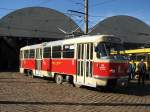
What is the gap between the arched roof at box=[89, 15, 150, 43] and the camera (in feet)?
181

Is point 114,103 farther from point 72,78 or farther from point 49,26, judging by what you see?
point 49,26

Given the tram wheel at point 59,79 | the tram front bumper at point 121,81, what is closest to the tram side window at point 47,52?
the tram wheel at point 59,79

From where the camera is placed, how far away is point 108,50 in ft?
60.2

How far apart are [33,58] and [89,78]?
39.4 feet

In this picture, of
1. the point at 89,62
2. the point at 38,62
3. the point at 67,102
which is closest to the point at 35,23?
the point at 38,62

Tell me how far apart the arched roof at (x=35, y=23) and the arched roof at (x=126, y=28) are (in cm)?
478

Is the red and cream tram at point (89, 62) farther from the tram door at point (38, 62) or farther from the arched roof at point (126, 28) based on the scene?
the arched roof at point (126, 28)

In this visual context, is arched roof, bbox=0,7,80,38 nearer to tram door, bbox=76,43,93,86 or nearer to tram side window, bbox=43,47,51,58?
tram side window, bbox=43,47,51,58

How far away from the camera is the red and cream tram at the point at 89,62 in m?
18.1

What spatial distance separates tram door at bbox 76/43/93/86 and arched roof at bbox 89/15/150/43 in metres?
34.0

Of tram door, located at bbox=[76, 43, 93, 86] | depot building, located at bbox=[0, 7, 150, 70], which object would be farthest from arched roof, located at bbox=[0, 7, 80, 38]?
tram door, located at bbox=[76, 43, 93, 86]

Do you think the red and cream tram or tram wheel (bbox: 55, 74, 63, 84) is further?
tram wheel (bbox: 55, 74, 63, 84)

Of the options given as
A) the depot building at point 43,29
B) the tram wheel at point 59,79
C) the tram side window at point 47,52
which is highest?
the depot building at point 43,29

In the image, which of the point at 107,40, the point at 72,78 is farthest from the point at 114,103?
the point at 72,78
